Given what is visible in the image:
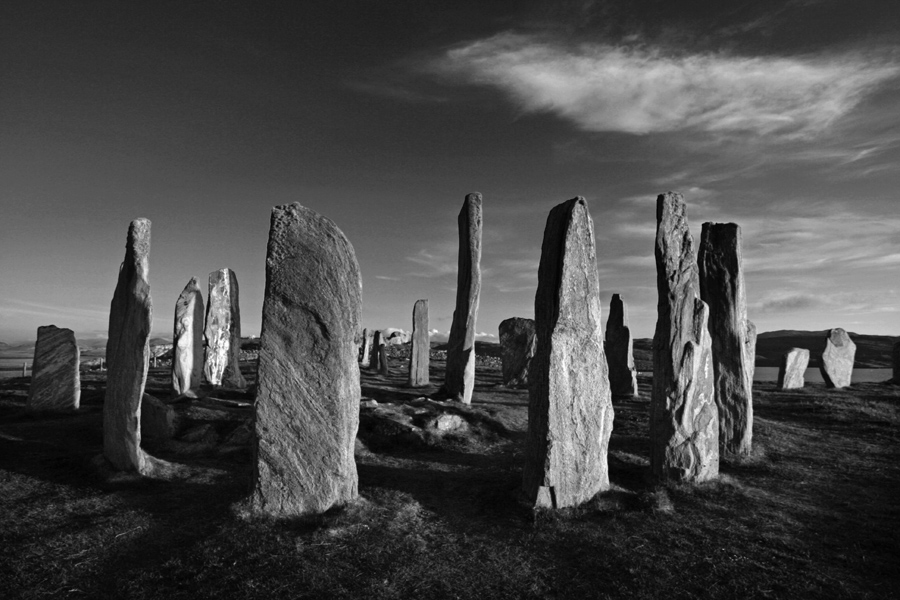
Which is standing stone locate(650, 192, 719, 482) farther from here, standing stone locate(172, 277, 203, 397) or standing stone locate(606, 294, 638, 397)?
standing stone locate(172, 277, 203, 397)

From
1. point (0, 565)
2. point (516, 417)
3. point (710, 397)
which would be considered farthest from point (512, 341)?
point (0, 565)

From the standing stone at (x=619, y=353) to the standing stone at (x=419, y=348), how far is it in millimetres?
6364

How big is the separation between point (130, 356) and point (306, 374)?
355 cm

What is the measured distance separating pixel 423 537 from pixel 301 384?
2593 millimetres

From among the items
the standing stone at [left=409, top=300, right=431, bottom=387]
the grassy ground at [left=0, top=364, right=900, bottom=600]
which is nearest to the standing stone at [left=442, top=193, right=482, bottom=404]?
the standing stone at [left=409, top=300, right=431, bottom=387]

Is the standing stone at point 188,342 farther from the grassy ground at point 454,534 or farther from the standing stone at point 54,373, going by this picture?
the grassy ground at point 454,534

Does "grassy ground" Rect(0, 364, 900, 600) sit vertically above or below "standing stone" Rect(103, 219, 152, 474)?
below

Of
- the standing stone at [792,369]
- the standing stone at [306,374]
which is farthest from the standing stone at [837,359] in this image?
the standing stone at [306,374]

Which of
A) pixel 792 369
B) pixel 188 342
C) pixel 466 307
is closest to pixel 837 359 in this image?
pixel 792 369

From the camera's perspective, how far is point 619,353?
18.6m

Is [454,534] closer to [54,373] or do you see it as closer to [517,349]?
[54,373]

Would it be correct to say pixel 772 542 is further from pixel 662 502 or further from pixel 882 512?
pixel 882 512

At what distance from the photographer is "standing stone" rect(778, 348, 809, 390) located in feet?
68.8

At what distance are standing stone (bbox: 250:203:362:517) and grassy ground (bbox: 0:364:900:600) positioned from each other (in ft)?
1.56
